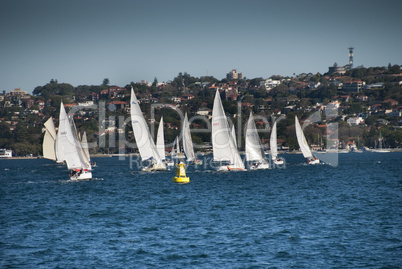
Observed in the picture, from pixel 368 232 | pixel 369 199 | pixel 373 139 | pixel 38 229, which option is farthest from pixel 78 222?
pixel 373 139

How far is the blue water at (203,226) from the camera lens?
22.2 meters

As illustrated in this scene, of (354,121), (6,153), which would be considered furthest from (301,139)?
(354,121)

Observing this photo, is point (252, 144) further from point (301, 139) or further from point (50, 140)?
point (50, 140)

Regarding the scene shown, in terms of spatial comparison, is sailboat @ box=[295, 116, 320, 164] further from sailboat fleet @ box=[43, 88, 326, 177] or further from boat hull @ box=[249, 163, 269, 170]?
sailboat fleet @ box=[43, 88, 326, 177]

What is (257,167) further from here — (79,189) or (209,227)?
(209,227)

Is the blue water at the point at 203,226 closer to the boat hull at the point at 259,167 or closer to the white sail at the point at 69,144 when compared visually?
the white sail at the point at 69,144

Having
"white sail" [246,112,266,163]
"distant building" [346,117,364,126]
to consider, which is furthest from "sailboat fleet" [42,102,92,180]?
"distant building" [346,117,364,126]

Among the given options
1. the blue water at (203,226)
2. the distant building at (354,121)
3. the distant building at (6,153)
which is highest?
the distant building at (354,121)

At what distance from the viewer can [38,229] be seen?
2877 cm

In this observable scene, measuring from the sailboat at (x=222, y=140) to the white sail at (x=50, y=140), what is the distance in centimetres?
3893

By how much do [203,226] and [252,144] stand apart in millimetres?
36891

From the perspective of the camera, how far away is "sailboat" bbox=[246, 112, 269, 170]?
64875mm

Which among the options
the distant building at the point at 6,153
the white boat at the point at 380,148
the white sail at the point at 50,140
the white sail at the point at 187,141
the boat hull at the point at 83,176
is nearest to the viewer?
the boat hull at the point at 83,176

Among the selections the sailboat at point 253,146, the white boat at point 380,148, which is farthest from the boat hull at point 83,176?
the white boat at point 380,148
